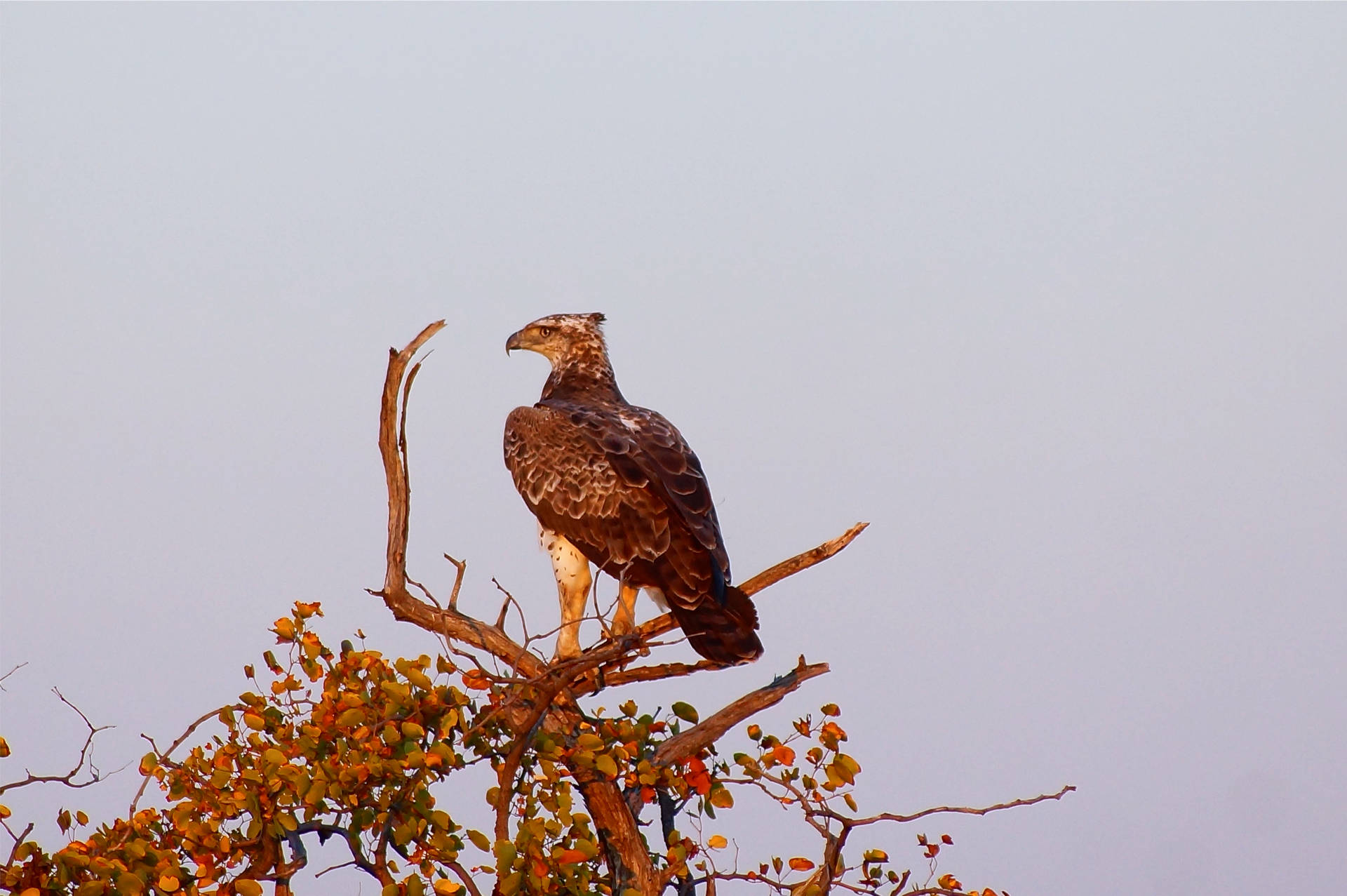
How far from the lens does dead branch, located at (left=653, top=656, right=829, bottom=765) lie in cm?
808

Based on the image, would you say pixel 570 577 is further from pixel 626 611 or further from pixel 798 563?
pixel 798 563

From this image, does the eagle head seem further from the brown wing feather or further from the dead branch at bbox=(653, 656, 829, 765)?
the dead branch at bbox=(653, 656, 829, 765)

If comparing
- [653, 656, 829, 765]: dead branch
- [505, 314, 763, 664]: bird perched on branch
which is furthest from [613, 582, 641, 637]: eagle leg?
[653, 656, 829, 765]: dead branch

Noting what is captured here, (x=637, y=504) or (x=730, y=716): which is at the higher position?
(x=637, y=504)

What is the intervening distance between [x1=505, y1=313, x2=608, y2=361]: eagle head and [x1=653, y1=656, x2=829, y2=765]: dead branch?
4331 millimetres

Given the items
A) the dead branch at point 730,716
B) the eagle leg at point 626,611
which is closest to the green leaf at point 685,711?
the dead branch at point 730,716

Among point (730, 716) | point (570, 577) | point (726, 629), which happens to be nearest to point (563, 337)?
point (570, 577)

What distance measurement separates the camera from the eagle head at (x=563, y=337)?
12.0 meters

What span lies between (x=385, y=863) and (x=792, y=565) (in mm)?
2911

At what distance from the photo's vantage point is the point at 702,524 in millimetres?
9664

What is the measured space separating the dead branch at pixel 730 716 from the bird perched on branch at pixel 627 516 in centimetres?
60

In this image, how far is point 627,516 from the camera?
9836 millimetres

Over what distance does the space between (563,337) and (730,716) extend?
4.67 meters

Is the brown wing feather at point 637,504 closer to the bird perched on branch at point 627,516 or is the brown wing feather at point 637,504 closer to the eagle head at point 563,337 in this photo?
the bird perched on branch at point 627,516
